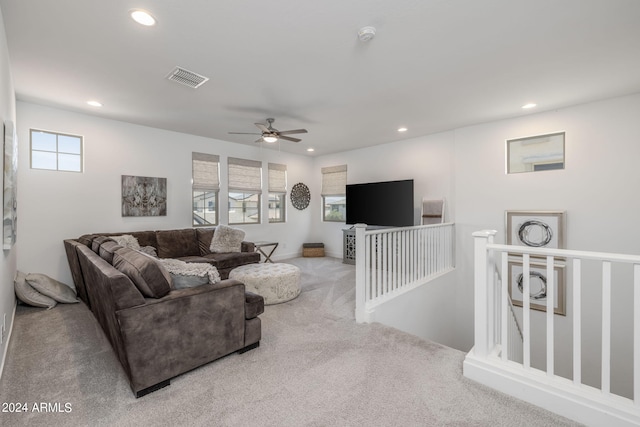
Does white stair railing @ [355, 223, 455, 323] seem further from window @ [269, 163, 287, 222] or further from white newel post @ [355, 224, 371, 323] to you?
window @ [269, 163, 287, 222]

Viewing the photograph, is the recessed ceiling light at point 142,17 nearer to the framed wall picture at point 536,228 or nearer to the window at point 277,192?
the window at point 277,192

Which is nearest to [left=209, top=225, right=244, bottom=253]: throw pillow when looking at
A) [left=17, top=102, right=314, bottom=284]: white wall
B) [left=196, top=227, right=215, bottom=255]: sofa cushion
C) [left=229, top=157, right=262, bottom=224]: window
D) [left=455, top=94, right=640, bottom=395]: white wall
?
[left=196, top=227, right=215, bottom=255]: sofa cushion

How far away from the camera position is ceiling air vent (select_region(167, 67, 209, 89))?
285 centimetres

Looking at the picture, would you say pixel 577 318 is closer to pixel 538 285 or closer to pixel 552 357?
pixel 552 357

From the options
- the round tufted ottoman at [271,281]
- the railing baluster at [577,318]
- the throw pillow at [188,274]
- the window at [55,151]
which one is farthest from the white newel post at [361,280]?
the window at [55,151]

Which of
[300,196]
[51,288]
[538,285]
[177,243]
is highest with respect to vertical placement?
[300,196]

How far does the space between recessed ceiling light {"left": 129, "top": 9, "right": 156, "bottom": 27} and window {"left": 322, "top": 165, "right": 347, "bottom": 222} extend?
5088 millimetres

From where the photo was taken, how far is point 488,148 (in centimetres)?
461

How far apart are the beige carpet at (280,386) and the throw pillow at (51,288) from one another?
72 centimetres

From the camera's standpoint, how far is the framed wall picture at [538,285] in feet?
13.2

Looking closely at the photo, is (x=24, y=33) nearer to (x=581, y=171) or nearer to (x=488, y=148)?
(x=488, y=148)

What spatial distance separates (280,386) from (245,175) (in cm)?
487

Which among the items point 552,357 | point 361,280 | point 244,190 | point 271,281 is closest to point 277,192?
point 244,190

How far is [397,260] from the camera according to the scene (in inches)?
146
